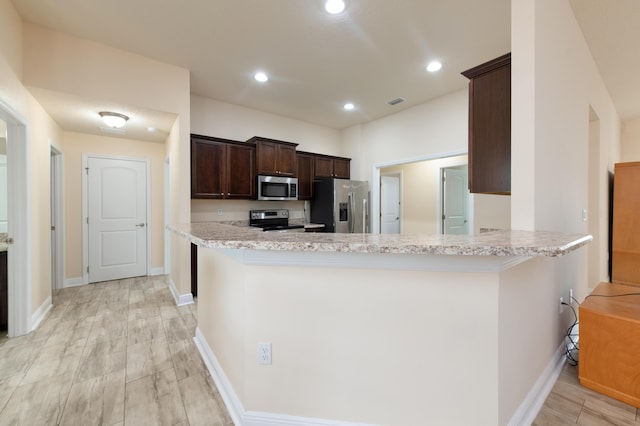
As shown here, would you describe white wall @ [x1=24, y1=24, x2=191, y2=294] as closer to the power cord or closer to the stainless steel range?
the stainless steel range

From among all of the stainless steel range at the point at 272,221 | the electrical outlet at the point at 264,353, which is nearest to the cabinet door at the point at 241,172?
the stainless steel range at the point at 272,221

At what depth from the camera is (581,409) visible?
1.60 m

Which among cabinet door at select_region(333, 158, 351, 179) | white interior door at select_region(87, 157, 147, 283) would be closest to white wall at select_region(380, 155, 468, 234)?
cabinet door at select_region(333, 158, 351, 179)

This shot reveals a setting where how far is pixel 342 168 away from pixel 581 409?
4636 mm

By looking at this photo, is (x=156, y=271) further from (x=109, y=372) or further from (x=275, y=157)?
(x=109, y=372)

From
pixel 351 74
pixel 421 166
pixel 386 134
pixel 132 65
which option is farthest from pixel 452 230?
pixel 132 65

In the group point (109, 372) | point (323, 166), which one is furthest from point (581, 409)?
point (323, 166)

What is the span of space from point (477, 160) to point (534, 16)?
2.91 ft

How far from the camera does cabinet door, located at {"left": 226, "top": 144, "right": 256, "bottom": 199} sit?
13.6 ft

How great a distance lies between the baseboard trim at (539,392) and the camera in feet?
4.72

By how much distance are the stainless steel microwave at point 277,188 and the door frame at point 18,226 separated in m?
2.55

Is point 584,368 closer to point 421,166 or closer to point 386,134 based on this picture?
point 386,134

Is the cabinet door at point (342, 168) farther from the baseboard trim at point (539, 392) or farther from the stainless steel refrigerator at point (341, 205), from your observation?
the baseboard trim at point (539, 392)

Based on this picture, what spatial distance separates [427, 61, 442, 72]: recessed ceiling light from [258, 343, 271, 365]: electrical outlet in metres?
3.43
